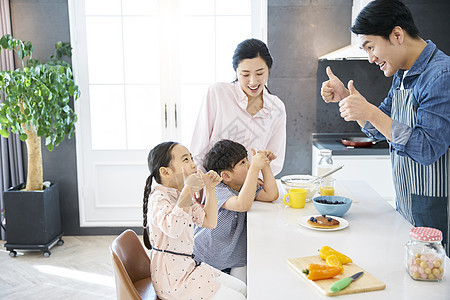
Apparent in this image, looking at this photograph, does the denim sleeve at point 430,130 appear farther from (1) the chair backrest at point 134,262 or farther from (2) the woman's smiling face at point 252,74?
(1) the chair backrest at point 134,262

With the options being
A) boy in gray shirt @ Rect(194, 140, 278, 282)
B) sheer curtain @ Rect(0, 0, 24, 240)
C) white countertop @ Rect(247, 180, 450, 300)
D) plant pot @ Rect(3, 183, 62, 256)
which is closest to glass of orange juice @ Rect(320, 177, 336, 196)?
white countertop @ Rect(247, 180, 450, 300)

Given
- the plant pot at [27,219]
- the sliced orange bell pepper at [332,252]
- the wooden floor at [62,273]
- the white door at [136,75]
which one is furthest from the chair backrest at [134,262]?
the white door at [136,75]

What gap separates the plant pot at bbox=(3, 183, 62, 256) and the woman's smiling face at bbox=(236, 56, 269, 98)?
7.30 ft

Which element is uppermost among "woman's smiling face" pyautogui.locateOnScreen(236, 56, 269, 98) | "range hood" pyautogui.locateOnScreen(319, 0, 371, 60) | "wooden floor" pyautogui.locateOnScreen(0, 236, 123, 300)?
"range hood" pyautogui.locateOnScreen(319, 0, 371, 60)

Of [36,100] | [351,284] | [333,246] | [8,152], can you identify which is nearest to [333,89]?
[333,246]

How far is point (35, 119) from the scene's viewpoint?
356cm

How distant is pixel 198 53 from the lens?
162 inches

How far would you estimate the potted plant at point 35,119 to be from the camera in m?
3.51

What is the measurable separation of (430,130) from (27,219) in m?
3.18

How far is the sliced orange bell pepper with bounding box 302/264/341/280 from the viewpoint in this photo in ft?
4.24

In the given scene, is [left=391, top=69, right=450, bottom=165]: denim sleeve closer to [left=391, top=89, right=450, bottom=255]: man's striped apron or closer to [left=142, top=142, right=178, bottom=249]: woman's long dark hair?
[left=391, top=89, right=450, bottom=255]: man's striped apron

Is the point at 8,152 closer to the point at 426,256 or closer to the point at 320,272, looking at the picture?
the point at 320,272

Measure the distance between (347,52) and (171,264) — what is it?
231 cm

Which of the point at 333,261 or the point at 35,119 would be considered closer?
the point at 333,261
